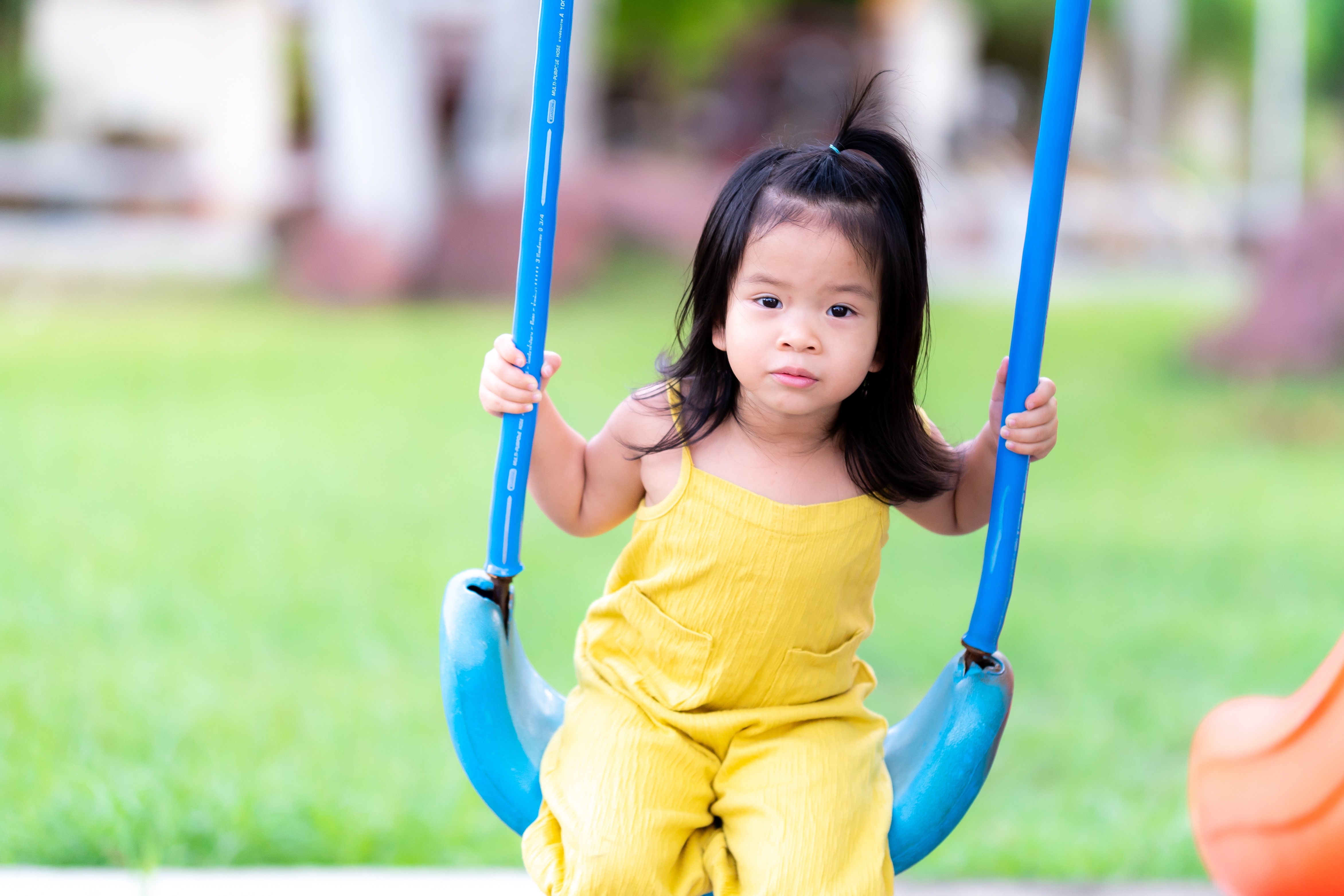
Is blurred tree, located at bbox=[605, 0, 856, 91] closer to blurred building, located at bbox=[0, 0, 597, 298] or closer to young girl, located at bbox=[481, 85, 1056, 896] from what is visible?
blurred building, located at bbox=[0, 0, 597, 298]

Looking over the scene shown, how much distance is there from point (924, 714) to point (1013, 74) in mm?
22448

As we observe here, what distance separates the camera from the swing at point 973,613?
1.82 m

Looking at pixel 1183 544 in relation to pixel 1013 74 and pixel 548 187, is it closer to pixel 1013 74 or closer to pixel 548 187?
pixel 548 187

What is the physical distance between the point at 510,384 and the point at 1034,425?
74cm

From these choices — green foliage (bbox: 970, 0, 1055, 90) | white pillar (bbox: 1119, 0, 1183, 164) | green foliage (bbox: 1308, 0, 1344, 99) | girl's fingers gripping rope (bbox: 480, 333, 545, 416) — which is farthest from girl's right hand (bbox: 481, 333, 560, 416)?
green foliage (bbox: 1308, 0, 1344, 99)

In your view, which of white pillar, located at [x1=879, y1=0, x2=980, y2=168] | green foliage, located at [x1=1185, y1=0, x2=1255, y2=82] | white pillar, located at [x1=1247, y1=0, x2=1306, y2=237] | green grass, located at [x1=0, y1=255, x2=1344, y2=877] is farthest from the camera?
green foliage, located at [x1=1185, y1=0, x2=1255, y2=82]

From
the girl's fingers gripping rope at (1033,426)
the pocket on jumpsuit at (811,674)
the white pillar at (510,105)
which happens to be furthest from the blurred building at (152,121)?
the girl's fingers gripping rope at (1033,426)

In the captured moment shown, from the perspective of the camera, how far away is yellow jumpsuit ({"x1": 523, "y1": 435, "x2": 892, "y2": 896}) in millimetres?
1789

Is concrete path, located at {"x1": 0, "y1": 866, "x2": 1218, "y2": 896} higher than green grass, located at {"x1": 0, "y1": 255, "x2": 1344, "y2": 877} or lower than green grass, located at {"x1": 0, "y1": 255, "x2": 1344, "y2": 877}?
higher

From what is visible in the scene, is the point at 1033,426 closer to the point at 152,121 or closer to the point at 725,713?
the point at 725,713

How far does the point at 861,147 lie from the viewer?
1876 mm

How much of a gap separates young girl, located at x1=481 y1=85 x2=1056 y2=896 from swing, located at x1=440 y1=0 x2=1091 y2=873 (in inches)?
1.7

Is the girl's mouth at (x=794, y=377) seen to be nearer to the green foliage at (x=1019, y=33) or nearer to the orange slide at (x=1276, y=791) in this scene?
the orange slide at (x=1276, y=791)

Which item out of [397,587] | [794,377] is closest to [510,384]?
[794,377]
